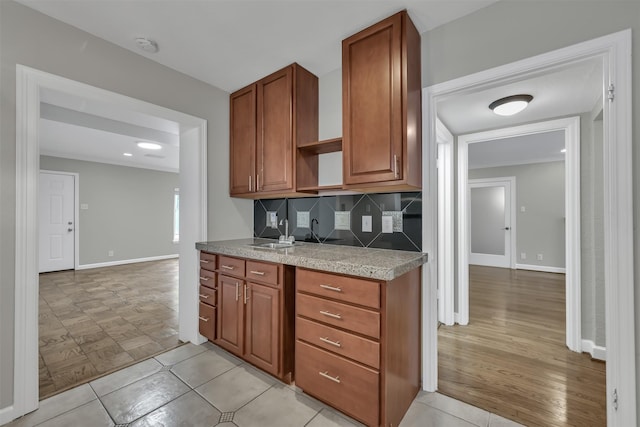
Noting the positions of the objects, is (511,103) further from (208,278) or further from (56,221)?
(56,221)

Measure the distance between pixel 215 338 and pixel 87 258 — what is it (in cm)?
521

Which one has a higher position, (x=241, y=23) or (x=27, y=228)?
(x=241, y=23)

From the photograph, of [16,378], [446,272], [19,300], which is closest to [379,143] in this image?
[446,272]

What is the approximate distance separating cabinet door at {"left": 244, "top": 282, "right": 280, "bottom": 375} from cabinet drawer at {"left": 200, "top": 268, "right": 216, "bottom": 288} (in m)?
0.49

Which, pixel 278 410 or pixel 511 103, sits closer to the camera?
pixel 278 410

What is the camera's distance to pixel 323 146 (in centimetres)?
220

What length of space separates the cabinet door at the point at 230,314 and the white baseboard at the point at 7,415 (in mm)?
1180

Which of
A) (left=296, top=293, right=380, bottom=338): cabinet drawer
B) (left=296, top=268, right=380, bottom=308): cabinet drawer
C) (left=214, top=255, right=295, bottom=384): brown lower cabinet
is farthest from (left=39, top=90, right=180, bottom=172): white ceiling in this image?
(left=296, top=293, right=380, bottom=338): cabinet drawer

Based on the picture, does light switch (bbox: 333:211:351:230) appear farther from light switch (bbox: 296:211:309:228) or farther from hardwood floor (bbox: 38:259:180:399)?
hardwood floor (bbox: 38:259:180:399)

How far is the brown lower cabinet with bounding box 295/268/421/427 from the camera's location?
4.47ft

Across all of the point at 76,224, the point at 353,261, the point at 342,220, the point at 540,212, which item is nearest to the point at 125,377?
the point at 353,261

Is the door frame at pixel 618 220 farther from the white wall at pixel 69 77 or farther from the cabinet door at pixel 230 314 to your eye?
the white wall at pixel 69 77

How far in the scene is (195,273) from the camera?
8.23 feet

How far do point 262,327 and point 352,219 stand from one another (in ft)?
3.60
